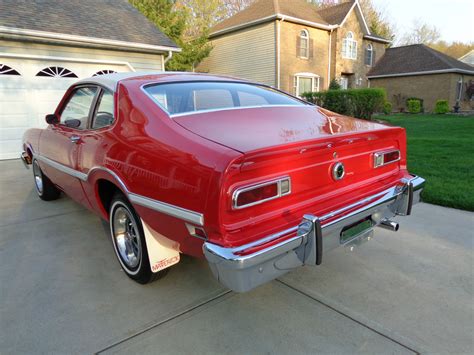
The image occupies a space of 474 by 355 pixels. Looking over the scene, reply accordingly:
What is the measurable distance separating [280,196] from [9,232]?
3605 millimetres

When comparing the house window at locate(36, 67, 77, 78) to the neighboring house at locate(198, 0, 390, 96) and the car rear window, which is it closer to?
the car rear window

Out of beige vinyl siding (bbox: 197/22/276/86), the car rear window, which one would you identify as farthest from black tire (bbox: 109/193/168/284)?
beige vinyl siding (bbox: 197/22/276/86)

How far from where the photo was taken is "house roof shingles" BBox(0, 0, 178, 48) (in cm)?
934

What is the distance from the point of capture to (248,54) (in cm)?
2081

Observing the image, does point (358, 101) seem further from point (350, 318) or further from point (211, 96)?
point (350, 318)

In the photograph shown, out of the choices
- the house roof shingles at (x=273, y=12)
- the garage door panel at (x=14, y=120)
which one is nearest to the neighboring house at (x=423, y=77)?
the house roof shingles at (x=273, y=12)

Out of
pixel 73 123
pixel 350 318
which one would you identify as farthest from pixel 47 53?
pixel 350 318

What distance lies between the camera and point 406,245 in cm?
362

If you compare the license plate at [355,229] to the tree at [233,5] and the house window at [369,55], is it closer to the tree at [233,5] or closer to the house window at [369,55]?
the house window at [369,55]

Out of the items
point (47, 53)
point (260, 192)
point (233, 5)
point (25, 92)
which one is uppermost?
point (233, 5)

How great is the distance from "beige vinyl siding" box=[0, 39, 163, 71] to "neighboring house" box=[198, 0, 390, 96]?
955 centimetres

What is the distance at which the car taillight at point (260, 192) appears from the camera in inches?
79.7

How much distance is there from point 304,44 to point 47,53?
15199 millimetres

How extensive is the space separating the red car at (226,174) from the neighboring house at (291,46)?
17.2m
